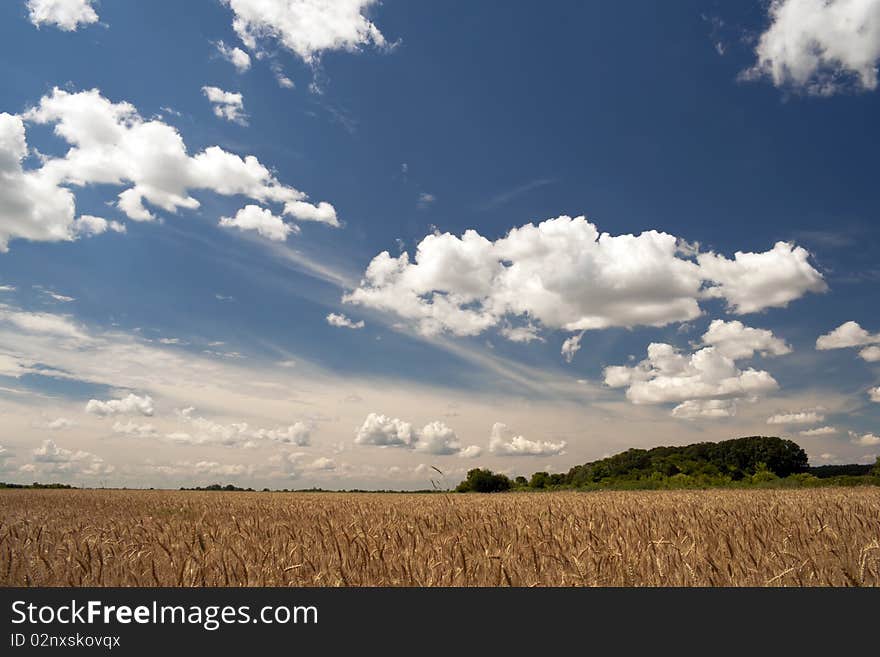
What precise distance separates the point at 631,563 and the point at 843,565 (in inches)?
49.3

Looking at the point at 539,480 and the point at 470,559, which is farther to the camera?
the point at 539,480

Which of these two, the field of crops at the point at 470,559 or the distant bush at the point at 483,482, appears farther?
the distant bush at the point at 483,482

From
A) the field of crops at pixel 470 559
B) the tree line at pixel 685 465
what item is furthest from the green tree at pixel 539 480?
the field of crops at pixel 470 559

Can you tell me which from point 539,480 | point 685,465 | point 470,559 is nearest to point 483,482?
point 539,480

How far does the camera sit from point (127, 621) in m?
2.71

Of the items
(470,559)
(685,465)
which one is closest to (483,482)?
(685,465)

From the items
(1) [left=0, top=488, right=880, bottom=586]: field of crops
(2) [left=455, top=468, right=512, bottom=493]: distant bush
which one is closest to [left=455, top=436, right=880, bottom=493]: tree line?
(2) [left=455, top=468, right=512, bottom=493]: distant bush

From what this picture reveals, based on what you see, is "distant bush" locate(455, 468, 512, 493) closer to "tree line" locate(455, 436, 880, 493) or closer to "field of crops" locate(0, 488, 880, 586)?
"tree line" locate(455, 436, 880, 493)

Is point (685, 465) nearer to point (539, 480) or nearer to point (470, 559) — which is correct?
point (539, 480)

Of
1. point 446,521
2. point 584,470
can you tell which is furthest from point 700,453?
point 446,521

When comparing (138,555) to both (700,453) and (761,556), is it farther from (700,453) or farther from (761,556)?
(700,453)

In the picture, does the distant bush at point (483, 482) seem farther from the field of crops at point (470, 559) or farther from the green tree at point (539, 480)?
the field of crops at point (470, 559)

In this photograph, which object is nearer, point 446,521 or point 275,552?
point 275,552

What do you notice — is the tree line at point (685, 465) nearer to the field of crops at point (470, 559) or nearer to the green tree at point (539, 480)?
the green tree at point (539, 480)
